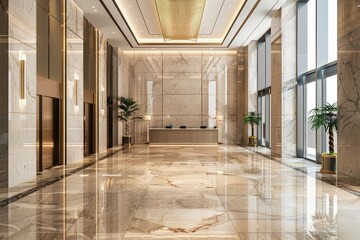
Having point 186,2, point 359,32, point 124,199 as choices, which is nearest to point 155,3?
point 186,2

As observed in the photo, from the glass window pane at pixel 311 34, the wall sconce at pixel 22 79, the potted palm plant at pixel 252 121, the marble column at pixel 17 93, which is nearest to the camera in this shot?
the marble column at pixel 17 93

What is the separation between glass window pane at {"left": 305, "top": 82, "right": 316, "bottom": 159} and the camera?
1234cm

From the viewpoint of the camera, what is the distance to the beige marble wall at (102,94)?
52.1ft

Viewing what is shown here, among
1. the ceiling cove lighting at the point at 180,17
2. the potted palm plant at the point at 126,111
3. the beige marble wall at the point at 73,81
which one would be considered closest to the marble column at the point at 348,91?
the ceiling cove lighting at the point at 180,17

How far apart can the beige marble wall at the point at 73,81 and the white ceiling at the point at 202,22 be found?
656mm

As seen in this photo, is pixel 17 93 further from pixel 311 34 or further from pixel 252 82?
pixel 252 82

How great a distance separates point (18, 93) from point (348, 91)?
716cm

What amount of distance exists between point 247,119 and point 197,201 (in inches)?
524

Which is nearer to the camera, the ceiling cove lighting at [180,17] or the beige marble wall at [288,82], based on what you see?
the ceiling cove lighting at [180,17]

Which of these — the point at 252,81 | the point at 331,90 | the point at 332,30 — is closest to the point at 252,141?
the point at 252,81

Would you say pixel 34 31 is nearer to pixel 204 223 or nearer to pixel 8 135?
pixel 8 135

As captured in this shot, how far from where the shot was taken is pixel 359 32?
800cm

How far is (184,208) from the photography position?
5613mm

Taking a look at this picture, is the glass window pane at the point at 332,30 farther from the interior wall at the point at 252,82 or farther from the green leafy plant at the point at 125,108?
the green leafy plant at the point at 125,108
